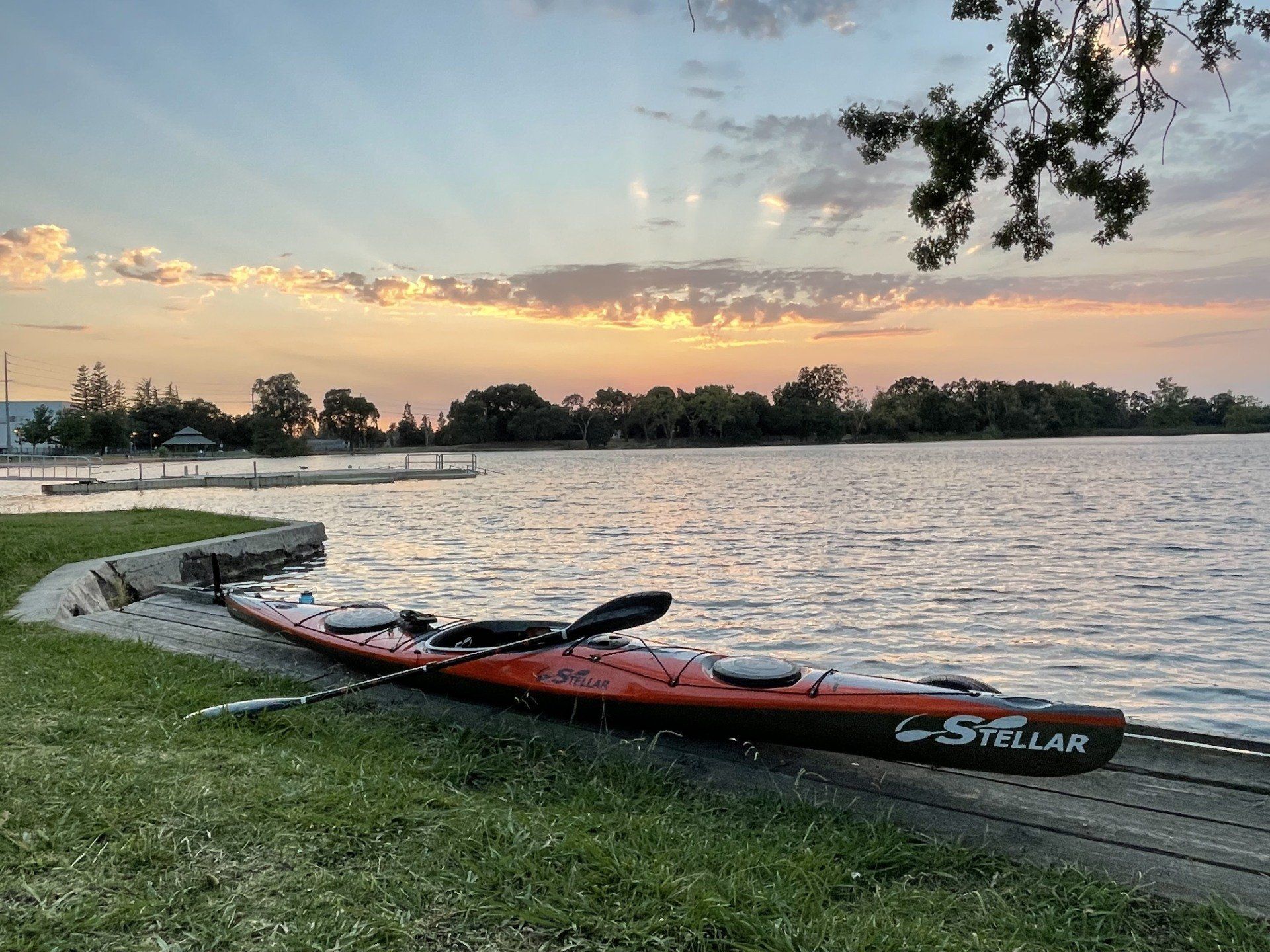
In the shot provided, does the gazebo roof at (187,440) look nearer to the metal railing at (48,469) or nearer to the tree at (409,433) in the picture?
the metal railing at (48,469)

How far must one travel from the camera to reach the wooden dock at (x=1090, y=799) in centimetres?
261

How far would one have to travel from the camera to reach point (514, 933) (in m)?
2.15

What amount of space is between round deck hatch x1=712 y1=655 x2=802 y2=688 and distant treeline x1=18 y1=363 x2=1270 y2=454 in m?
107

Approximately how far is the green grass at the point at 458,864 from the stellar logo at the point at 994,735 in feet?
1.55

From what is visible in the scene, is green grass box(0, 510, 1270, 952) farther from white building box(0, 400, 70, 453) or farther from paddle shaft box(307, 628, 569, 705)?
white building box(0, 400, 70, 453)

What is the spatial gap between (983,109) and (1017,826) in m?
5.92

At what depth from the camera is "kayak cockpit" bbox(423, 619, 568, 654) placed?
15.2ft

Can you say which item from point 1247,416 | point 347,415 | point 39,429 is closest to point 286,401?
point 347,415

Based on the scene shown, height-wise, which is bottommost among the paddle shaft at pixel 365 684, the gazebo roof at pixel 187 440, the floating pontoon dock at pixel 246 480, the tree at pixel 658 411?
the floating pontoon dock at pixel 246 480

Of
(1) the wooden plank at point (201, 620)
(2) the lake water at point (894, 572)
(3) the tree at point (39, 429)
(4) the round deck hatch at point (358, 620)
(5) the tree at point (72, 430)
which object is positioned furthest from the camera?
(3) the tree at point (39, 429)

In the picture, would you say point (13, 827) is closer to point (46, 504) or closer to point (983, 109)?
point (983, 109)

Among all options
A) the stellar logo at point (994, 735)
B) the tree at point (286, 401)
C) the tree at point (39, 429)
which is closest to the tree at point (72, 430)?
the tree at point (39, 429)

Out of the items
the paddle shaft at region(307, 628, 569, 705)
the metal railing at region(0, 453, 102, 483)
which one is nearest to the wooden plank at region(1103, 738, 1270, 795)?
the paddle shaft at region(307, 628, 569, 705)

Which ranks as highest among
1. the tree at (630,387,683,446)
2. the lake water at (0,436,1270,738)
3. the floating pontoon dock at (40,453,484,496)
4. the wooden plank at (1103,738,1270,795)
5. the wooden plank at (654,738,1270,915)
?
the tree at (630,387,683,446)
